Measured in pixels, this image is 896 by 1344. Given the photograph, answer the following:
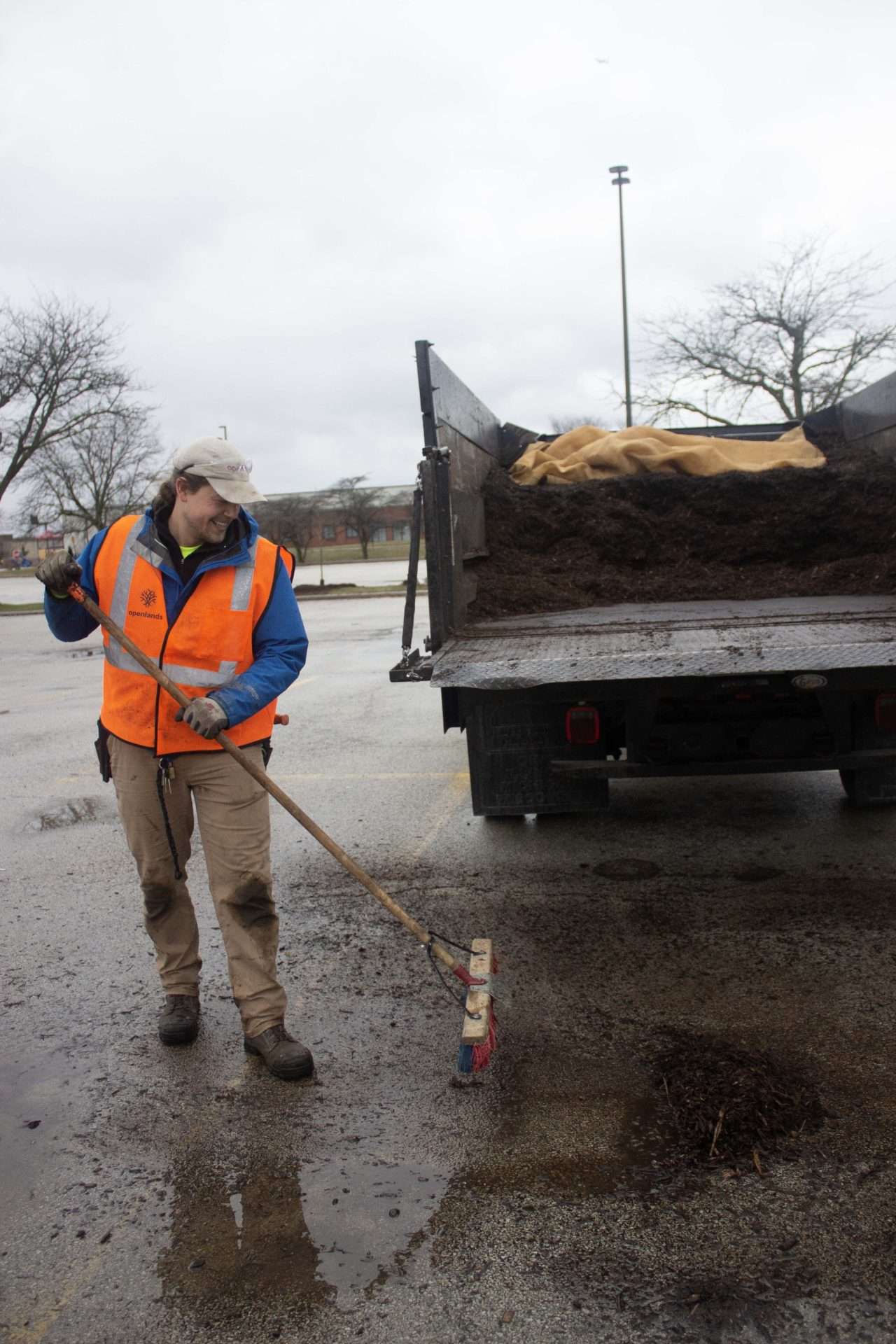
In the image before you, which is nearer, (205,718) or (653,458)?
(205,718)

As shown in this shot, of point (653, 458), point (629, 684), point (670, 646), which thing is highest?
point (653, 458)

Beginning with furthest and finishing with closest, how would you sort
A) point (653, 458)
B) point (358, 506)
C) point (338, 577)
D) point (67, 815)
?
point (358, 506) < point (338, 577) < point (653, 458) < point (67, 815)

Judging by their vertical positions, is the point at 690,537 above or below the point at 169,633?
above

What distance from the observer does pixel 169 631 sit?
330cm

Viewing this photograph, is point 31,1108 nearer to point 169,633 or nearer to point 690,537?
point 169,633

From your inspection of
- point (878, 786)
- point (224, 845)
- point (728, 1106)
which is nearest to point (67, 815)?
point (224, 845)

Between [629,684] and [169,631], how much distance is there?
1.80m

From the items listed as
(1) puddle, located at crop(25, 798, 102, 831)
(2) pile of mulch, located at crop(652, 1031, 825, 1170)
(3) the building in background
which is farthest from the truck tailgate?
(3) the building in background

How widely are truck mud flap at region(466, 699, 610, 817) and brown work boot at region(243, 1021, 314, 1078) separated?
175 centimetres

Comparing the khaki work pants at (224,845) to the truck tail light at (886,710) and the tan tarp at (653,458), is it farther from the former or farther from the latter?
the tan tarp at (653,458)

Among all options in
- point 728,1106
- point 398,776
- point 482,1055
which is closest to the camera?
point 728,1106

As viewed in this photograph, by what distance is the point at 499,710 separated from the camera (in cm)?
482

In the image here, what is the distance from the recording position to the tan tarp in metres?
6.66

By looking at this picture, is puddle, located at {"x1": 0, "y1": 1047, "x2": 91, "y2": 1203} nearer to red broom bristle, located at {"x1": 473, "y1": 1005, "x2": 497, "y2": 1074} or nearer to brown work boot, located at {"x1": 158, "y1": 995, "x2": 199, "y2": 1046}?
brown work boot, located at {"x1": 158, "y1": 995, "x2": 199, "y2": 1046}
